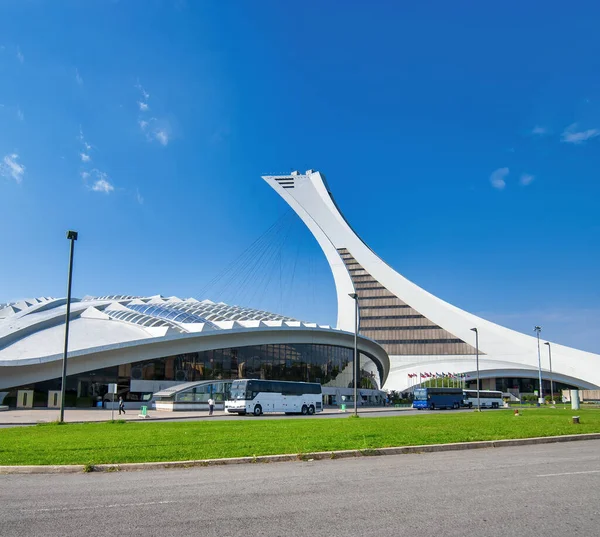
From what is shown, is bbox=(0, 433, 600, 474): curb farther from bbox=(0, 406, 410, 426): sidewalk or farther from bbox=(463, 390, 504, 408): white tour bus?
bbox=(463, 390, 504, 408): white tour bus

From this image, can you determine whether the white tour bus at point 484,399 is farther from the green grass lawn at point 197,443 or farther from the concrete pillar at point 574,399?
the green grass lawn at point 197,443

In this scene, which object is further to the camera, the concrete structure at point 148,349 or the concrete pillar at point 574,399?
the concrete structure at point 148,349

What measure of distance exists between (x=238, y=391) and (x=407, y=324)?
6898cm

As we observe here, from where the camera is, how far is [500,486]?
9148 millimetres

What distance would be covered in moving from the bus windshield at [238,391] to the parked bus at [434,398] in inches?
836

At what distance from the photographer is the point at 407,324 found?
104 m

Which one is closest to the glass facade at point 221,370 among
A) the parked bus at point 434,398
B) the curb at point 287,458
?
the parked bus at point 434,398

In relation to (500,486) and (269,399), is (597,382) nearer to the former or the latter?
(269,399)

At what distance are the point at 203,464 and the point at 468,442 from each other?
301 inches

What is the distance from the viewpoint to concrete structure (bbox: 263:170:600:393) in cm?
8994

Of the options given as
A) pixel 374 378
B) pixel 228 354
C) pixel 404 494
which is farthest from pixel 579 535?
pixel 374 378

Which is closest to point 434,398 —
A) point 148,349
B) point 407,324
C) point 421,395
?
point 421,395

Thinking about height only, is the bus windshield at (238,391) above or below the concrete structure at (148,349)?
below

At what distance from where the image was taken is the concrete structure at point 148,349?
45500mm
